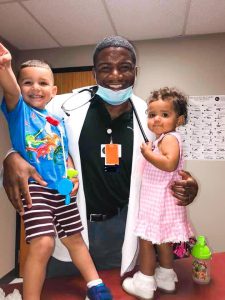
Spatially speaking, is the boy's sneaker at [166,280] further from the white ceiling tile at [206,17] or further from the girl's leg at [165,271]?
the white ceiling tile at [206,17]

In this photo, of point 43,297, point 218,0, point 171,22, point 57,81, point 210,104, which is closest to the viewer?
point 43,297

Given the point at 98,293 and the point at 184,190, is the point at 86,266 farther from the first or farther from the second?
the point at 184,190

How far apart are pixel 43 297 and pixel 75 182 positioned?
1.32ft

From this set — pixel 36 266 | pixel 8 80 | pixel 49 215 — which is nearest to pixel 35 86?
pixel 8 80

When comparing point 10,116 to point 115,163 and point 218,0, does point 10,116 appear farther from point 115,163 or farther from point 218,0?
point 218,0

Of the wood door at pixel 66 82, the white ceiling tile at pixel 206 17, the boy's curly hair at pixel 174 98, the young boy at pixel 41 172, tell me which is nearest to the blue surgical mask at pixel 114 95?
the boy's curly hair at pixel 174 98

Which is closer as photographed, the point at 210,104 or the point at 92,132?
the point at 92,132

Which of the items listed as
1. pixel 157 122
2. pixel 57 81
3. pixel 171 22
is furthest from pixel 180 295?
pixel 57 81

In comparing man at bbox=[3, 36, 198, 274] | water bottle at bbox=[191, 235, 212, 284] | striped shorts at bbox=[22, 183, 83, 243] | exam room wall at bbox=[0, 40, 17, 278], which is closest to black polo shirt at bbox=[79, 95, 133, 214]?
man at bbox=[3, 36, 198, 274]

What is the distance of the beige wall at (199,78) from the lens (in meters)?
3.19

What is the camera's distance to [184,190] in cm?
102

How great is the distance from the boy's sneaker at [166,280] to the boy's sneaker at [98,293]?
209 millimetres

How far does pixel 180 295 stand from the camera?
3.22 feet

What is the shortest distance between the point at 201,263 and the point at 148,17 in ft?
8.05
